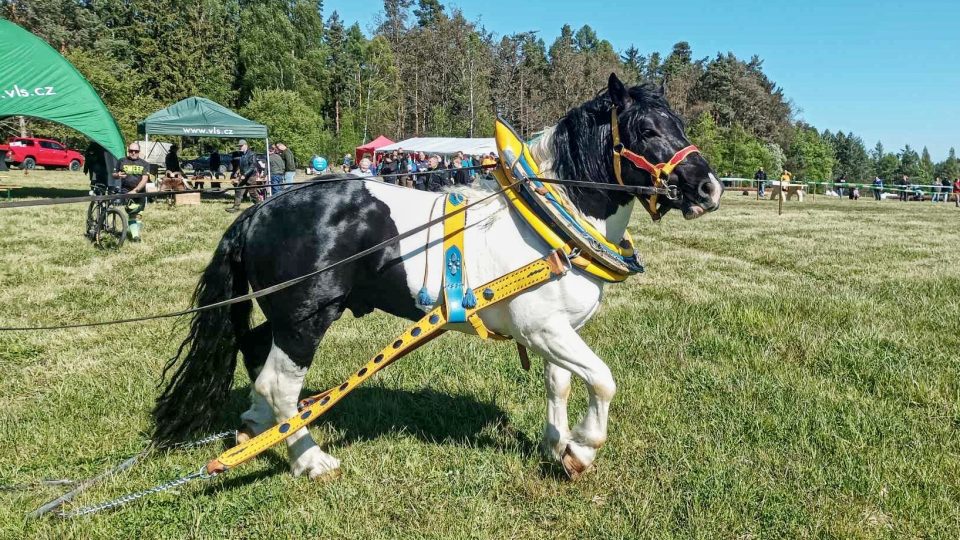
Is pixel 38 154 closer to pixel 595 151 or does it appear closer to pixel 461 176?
pixel 461 176

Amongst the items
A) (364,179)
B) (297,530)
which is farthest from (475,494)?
(364,179)

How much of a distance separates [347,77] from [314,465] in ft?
200

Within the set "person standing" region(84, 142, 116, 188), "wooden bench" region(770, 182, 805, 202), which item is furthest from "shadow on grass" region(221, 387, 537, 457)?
"wooden bench" region(770, 182, 805, 202)

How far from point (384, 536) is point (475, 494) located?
0.57 metres

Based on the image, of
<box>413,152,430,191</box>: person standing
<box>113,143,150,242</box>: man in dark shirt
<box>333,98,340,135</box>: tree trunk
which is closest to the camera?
<box>113,143,150,242</box>: man in dark shirt

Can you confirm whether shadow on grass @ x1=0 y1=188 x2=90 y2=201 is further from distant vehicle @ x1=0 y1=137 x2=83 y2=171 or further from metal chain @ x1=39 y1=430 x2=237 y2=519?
metal chain @ x1=39 y1=430 x2=237 y2=519

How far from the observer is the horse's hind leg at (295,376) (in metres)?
3.71

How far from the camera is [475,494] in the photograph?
3.55m

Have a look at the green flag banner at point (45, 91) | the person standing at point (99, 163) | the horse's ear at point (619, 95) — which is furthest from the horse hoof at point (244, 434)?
the green flag banner at point (45, 91)

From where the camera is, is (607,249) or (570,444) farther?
(570,444)

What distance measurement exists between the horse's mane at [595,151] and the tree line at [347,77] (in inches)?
1519

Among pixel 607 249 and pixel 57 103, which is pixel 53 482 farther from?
pixel 57 103

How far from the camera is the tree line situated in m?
45.5

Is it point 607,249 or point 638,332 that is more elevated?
point 607,249
